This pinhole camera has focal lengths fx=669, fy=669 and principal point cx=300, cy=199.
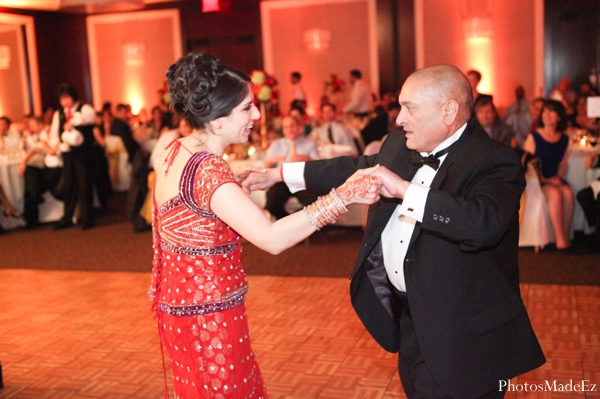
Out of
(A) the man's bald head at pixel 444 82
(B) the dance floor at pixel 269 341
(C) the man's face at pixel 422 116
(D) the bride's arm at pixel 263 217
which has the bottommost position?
(B) the dance floor at pixel 269 341

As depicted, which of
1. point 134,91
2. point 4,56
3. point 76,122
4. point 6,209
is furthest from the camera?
point 134,91

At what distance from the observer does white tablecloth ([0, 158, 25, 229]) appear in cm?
816

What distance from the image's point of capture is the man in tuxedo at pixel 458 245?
1.83 meters

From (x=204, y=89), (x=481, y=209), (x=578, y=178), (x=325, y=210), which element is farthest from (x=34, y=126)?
(x=481, y=209)

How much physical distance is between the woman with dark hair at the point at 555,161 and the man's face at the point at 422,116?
13.7ft

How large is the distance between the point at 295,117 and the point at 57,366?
12.1 feet

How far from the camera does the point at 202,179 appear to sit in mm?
1886

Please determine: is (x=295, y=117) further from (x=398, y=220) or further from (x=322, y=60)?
(x=322, y=60)

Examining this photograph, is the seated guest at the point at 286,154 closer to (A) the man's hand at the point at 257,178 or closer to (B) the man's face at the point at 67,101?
(B) the man's face at the point at 67,101

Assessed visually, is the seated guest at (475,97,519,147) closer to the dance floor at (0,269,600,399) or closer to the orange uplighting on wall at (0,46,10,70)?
→ the dance floor at (0,269,600,399)

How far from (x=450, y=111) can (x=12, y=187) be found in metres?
7.42

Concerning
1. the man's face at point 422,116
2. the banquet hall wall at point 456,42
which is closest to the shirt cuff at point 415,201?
the man's face at point 422,116

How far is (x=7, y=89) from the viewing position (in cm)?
1477

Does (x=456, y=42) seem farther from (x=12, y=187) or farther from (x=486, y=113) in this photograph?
(x=12, y=187)
